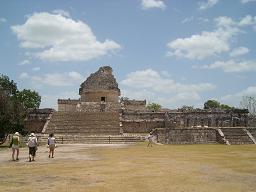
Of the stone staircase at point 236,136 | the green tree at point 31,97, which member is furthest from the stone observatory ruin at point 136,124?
the green tree at point 31,97

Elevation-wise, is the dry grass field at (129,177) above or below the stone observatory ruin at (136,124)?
below

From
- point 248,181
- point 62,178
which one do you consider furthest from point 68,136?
point 248,181

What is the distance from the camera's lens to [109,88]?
50.6 meters

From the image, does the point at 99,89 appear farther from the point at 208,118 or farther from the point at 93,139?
the point at 93,139

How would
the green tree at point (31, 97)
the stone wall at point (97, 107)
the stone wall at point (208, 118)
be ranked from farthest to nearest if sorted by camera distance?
the green tree at point (31, 97) < the stone wall at point (97, 107) < the stone wall at point (208, 118)

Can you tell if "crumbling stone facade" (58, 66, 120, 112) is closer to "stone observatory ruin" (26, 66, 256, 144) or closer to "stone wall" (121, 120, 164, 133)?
"stone observatory ruin" (26, 66, 256, 144)

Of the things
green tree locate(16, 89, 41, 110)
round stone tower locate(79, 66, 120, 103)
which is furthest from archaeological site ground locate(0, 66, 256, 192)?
green tree locate(16, 89, 41, 110)

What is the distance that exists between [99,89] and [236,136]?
68.3 feet

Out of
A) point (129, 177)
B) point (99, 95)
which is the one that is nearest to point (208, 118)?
point (99, 95)

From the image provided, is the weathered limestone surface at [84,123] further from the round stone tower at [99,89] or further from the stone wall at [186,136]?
the round stone tower at [99,89]

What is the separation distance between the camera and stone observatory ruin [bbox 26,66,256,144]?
111 ft

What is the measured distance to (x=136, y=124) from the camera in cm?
4022

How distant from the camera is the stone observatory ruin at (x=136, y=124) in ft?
111

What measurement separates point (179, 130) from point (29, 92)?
39.7 metres
